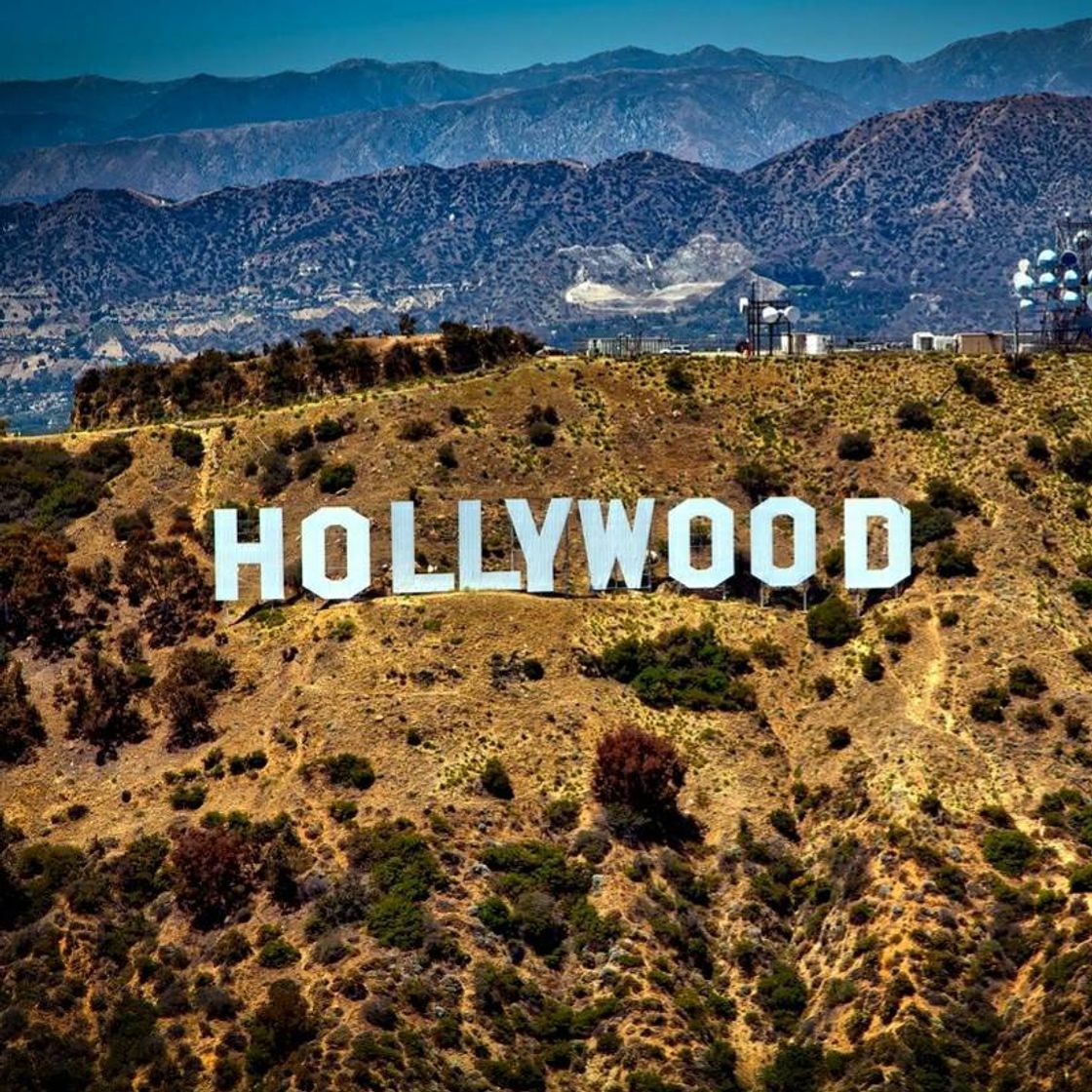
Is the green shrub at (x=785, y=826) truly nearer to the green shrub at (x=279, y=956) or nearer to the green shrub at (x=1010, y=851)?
the green shrub at (x=1010, y=851)

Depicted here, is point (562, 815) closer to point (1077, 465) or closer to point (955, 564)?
point (955, 564)

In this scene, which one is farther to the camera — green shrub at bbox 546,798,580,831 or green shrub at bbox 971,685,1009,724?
green shrub at bbox 971,685,1009,724

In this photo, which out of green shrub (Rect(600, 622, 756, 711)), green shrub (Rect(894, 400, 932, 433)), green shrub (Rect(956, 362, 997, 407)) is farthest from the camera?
green shrub (Rect(956, 362, 997, 407))

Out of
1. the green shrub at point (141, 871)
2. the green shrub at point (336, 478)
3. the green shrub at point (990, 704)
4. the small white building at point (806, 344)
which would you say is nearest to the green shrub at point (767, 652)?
the green shrub at point (990, 704)

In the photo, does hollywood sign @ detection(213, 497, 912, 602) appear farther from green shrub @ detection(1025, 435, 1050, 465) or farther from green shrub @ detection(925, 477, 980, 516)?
green shrub @ detection(1025, 435, 1050, 465)

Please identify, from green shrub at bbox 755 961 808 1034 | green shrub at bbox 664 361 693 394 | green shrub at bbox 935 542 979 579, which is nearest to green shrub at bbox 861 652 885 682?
green shrub at bbox 935 542 979 579

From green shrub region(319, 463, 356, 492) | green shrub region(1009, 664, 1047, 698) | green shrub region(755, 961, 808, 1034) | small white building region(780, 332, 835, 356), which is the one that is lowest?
green shrub region(755, 961, 808, 1034)

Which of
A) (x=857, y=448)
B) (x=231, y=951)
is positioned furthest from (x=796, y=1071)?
(x=857, y=448)
